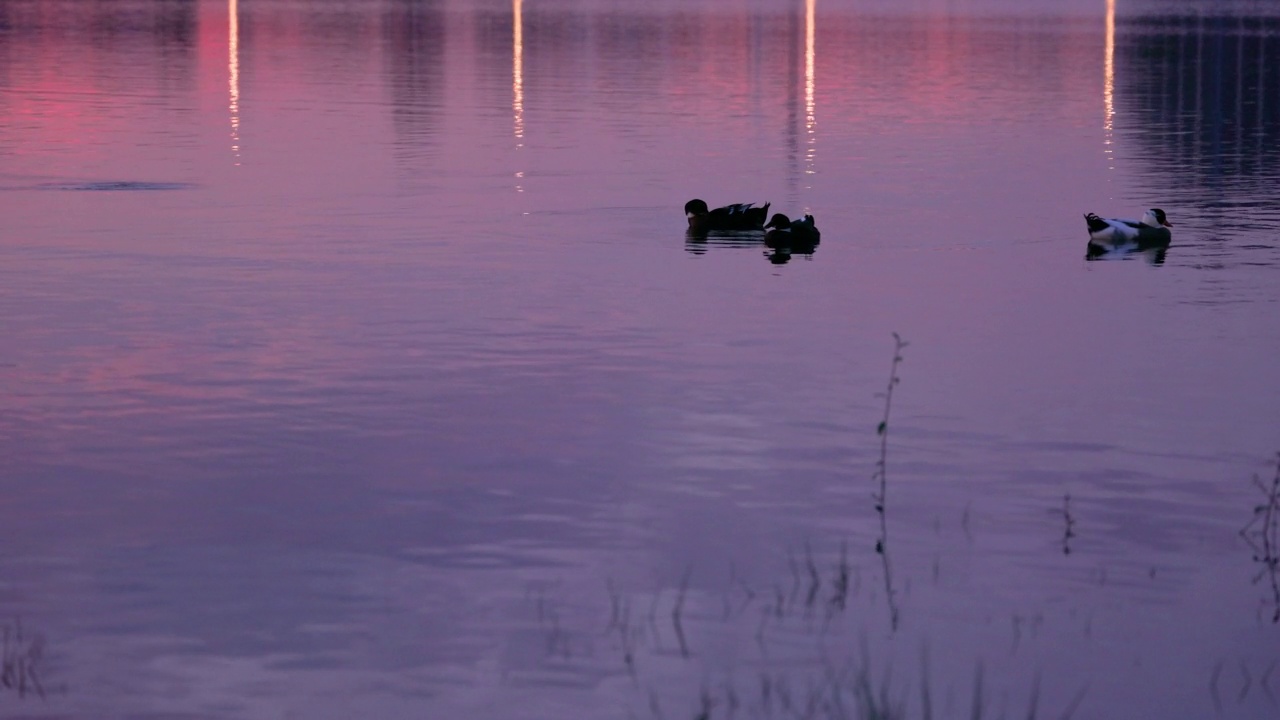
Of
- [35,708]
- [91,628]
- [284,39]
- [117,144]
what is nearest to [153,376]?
[91,628]

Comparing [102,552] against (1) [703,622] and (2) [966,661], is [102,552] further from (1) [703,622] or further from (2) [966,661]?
(2) [966,661]

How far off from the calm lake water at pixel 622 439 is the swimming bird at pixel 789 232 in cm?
41

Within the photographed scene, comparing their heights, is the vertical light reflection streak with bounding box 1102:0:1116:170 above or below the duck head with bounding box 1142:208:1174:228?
below

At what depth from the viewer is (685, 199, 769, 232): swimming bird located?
3164 cm

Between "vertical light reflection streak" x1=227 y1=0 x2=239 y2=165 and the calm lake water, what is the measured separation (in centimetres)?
503

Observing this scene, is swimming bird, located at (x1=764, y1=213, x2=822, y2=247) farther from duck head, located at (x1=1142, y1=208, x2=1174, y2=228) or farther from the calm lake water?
duck head, located at (x1=1142, y1=208, x2=1174, y2=228)

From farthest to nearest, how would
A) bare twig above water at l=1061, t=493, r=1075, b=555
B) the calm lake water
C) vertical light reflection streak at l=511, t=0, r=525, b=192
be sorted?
vertical light reflection streak at l=511, t=0, r=525, b=192
bare twig above water at l=1061, t=493, r=1075, b=555
the calm lake water

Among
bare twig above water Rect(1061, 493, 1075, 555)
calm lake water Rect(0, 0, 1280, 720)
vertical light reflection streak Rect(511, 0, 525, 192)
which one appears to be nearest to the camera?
calm lake water Rect(0, 0, 1280, 720)

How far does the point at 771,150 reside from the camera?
1842 inches

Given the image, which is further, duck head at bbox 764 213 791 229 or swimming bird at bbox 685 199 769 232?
swimming bird at bbox 685 199 769 232

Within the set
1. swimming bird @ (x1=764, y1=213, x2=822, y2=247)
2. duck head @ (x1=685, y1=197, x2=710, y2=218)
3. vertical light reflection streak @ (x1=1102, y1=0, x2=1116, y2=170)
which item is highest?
duck head @ (x1=685, y1=197, x2=710, y2=218)

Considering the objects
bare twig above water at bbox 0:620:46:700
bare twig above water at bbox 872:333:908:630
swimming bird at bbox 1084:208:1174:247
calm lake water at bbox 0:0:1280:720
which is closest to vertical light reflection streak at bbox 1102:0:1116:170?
calm lake water at bbox 0:0:1280:720

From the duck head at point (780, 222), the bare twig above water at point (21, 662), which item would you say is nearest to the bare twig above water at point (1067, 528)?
the bare twig above water at point (21, 662)

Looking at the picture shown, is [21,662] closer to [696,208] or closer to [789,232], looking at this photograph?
[789,232]
